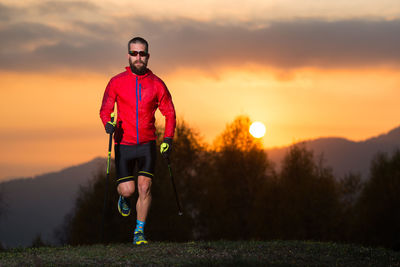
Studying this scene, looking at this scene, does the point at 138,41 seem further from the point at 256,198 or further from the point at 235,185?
the point at 235,185

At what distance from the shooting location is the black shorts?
1304 cm

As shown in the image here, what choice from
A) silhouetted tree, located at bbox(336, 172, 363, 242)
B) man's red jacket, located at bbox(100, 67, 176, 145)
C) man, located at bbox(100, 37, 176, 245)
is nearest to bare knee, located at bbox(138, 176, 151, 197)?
man, located at bbox(100, 37, 176, 245)

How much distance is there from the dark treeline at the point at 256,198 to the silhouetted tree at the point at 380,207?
0.28ft

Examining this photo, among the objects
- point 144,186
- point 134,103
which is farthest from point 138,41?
point 144,186

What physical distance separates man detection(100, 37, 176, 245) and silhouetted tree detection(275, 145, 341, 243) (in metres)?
40.1

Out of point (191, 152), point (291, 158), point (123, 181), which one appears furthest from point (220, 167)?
point (123, 181)

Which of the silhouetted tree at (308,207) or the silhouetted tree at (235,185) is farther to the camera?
the silhouetted tree at (235,185)

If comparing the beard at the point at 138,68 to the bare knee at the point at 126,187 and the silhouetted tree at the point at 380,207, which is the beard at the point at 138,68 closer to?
the bare knee at the point at 126,187

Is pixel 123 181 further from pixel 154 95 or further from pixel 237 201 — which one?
pixel 237 201

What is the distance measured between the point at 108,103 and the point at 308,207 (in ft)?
144

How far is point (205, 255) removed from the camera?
11156 mm

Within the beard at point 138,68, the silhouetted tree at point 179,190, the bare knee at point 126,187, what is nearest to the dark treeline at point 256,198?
the silhouetted tree at point 179,190

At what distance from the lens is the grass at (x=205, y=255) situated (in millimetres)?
10539

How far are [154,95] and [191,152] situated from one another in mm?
48867
